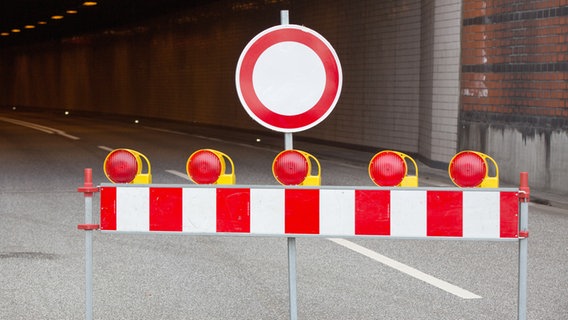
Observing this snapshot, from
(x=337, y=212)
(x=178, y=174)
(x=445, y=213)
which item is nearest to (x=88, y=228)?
(x=337, y=212)

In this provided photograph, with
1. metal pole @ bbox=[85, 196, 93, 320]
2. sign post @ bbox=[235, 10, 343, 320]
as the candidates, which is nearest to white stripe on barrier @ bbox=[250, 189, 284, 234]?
sign post @ bbox=[235, 10, 343, 320]

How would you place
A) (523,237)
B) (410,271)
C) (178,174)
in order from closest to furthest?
(523,237)
(410,271)
(178,174)

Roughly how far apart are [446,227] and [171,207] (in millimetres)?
1418

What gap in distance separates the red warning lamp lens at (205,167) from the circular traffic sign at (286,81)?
339 mm

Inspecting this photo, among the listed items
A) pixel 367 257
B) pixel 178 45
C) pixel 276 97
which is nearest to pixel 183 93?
pixel 178 45

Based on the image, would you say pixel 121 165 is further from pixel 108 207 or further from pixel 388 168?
pixel 388 168

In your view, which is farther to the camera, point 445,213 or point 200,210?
point 200,210

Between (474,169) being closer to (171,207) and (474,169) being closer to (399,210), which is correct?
(399,210)

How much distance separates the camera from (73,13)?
1667 inches

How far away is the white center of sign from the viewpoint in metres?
5.43

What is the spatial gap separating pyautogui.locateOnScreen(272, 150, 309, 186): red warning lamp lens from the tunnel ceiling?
29082 mm

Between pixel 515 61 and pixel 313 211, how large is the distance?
9714 mm

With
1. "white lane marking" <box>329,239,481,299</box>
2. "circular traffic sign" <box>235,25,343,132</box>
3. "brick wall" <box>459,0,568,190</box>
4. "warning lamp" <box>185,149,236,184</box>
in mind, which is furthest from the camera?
"brick wall" <box>459,0,568,190</box>

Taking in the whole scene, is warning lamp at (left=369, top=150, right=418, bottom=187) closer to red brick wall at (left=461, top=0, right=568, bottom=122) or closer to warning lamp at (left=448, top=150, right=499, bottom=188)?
warning lamp at (left=448, top=150, right=499, bottom=188)
